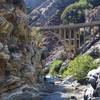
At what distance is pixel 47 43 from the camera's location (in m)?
Answer: 101

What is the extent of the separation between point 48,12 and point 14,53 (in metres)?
75.5

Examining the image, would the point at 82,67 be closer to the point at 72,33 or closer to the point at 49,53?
the point at 72,33

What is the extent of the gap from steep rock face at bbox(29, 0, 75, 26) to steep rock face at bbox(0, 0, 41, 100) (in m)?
63.9

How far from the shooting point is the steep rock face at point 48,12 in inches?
4478

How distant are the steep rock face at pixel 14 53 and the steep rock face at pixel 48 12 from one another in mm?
63950

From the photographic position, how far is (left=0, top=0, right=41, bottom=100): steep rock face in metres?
38.0

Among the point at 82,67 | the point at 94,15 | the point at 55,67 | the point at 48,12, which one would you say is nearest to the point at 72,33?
the point at 55,67

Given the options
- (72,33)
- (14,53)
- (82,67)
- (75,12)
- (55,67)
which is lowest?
(55,67)

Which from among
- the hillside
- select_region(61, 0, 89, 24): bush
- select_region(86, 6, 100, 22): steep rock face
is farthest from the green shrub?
select_region(61, 0, 89, 24): bush

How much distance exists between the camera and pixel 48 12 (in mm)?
116500

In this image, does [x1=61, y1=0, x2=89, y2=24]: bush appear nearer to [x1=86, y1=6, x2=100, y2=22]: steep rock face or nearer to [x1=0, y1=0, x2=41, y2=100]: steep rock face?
[x1=86, y1=6, x2=100, y2=22]: steep rock face

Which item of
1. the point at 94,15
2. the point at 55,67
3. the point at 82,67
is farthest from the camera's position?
the point at 94,15

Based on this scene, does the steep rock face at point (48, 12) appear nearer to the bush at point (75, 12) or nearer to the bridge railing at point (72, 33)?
the bush at point (75, 12)

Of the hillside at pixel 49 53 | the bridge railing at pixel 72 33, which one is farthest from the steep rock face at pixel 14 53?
the bridge railing at pixel 72 33
